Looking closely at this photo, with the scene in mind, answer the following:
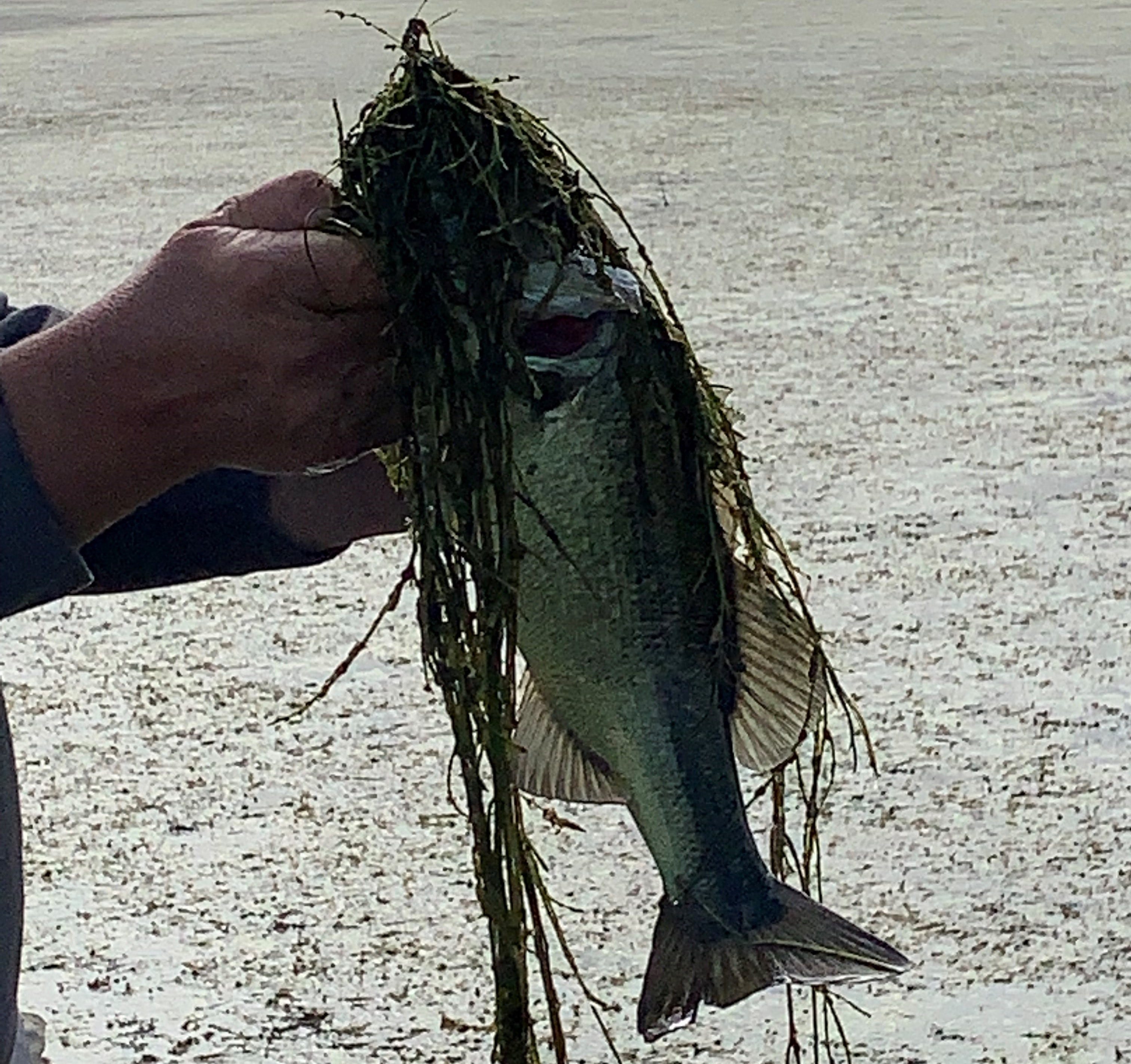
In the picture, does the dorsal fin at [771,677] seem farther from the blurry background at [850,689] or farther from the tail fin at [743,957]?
the blurry background at [850,689]

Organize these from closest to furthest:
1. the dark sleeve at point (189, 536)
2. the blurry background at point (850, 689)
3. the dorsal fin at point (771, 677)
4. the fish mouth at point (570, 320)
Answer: the fish mouth at point (570, 320)
the dorsal fin at point (771, 677)
the dark sleeve at point (189, 536)
the blurry background at point (850, 689)

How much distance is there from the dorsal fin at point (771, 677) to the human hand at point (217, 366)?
229 millimetres

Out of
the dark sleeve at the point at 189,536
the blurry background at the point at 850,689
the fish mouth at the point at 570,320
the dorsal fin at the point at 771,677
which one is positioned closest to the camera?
the fish mouth at the point at 570,320

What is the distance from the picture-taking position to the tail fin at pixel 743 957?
1.28 metres

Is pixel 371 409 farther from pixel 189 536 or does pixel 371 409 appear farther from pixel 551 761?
pixel 189 536

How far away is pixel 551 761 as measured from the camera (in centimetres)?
133

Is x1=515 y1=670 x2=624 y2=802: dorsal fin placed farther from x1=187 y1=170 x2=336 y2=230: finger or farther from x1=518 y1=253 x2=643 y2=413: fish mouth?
x1=187 y1=170 x2=336 y2=230: finger

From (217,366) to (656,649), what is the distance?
0.29 m

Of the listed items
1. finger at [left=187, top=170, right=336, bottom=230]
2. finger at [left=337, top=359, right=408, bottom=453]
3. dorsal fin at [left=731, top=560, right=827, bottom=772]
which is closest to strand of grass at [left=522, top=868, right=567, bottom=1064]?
dorsal fin at [left=731, top=560, right=827, bottom=772]

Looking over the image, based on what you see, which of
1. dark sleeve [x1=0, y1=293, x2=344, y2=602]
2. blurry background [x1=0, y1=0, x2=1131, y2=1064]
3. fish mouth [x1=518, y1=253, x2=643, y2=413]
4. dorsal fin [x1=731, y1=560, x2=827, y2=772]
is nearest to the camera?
fish mouth [x1=518, y1=253, x2=643, y2=413]

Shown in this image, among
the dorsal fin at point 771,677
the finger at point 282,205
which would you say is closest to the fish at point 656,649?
the dorsal fin at point 771,677

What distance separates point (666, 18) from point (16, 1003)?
13.4 metres

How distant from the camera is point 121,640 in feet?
11.4

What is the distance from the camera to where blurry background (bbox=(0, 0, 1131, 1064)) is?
8.11 ft
